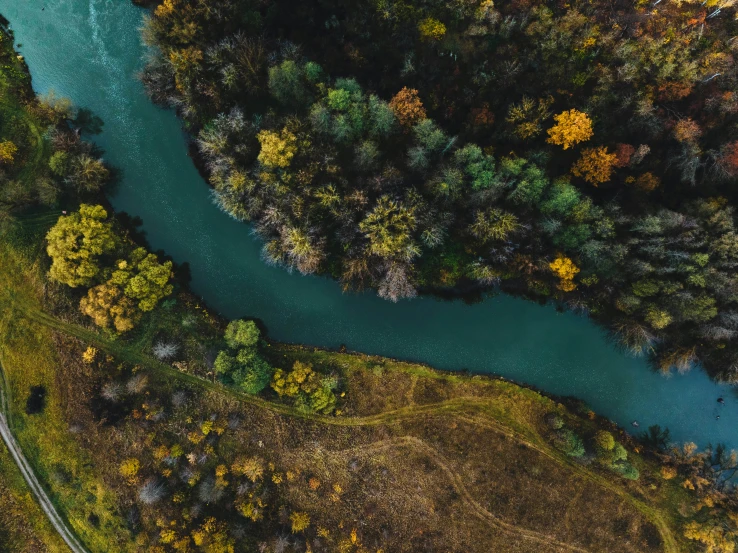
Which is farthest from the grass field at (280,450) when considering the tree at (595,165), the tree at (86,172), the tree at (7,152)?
the tree at (595,165)

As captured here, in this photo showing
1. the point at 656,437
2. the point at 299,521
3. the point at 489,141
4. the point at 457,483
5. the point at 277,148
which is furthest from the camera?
the point at 656,437

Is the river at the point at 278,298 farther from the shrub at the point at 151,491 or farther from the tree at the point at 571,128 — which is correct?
the shrub at the point at 151,491

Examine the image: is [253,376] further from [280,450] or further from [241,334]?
[280,450]

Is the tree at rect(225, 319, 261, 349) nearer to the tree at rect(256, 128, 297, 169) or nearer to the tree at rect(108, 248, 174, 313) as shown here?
the tree at rect(108, 248, 174, 313)

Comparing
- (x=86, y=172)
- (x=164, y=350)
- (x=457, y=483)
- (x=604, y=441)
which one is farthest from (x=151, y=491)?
(x=604, y=441)

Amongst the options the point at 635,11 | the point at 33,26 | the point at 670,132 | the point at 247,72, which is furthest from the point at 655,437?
the point at 33,26

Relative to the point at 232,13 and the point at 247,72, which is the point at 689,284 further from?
the point at 232,13
